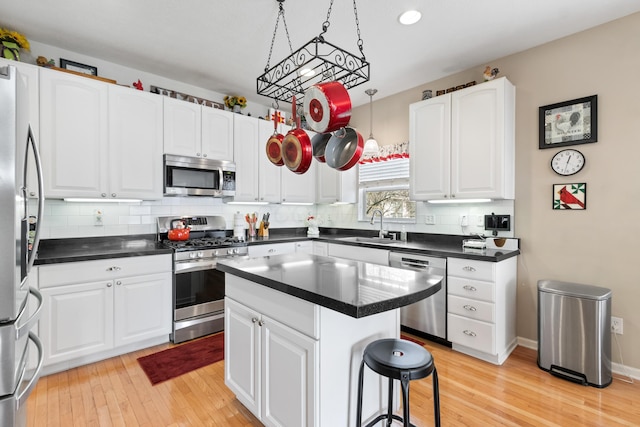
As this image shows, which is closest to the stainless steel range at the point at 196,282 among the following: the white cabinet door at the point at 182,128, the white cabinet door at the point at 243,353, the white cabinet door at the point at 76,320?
the white cabinet door at the point at 76,320

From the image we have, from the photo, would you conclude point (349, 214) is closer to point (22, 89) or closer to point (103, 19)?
point (103, 19)

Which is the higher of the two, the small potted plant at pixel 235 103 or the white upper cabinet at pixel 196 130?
the small potted plant at pixel 235 103

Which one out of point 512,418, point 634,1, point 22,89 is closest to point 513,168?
point 634,1

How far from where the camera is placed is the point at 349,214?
15.0 feet

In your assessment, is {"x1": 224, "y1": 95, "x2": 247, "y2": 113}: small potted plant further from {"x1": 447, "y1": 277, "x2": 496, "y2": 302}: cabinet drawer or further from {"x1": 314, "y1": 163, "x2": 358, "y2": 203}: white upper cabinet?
{"x1": 447, "y1": 277, "x2": 496, "y2": 302}: cabinet drawer

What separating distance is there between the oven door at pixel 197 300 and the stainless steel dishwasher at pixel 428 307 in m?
1.86

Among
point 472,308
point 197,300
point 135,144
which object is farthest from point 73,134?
point 472,308

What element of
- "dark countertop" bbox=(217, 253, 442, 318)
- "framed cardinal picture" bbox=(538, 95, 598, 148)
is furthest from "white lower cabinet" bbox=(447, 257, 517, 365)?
"dark countertop" bbox=(217, 253, 442, 318)

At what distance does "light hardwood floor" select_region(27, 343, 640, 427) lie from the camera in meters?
1.94

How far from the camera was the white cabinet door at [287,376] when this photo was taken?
56.2 inches

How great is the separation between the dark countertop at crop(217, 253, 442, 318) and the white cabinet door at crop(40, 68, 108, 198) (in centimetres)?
176

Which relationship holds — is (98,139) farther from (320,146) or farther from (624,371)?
(624,371)

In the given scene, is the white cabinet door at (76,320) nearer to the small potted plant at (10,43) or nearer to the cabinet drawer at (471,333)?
the small potted plant at (10,43)

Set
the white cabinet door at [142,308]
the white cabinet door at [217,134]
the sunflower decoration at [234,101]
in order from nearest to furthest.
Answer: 1. the white cabinet door at [142,308]
2. the white cabinet door at [217,134]
3. the sunflower decoration at [234,101]
